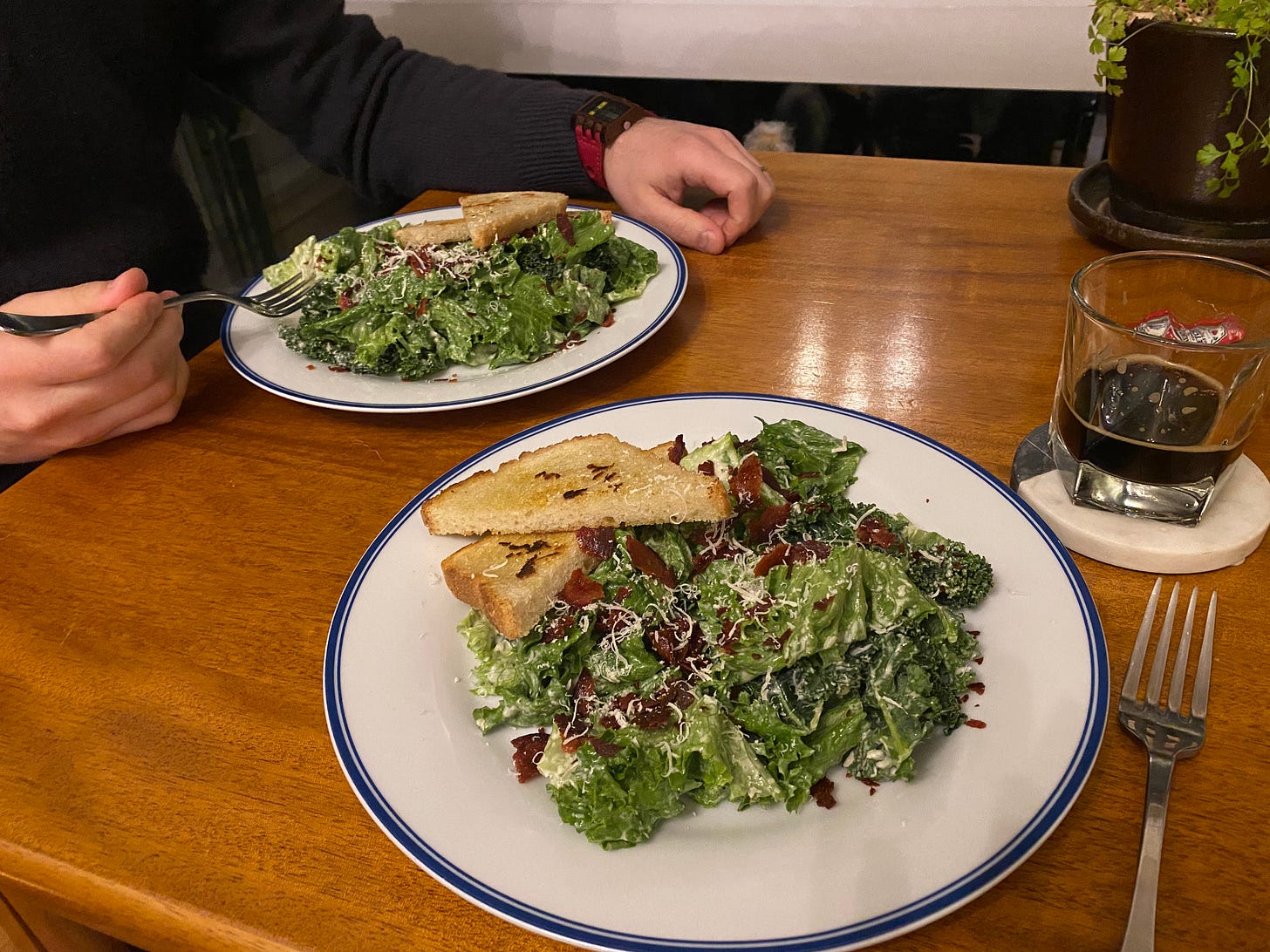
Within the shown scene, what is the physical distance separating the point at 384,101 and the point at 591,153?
754 millimetres

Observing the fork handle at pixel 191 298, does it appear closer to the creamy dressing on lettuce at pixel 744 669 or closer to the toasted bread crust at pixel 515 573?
the toasted bread crust at pixel 515 573

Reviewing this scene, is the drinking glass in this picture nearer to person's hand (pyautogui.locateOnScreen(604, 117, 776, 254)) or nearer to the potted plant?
the potted plant

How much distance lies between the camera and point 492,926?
90 cm

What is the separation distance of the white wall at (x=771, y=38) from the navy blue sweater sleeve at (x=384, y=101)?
3.32ft

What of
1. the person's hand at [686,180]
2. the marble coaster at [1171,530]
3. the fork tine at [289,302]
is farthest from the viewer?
the person's hand at [686,180]

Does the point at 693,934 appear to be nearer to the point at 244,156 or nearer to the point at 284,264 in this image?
the point at 284,264

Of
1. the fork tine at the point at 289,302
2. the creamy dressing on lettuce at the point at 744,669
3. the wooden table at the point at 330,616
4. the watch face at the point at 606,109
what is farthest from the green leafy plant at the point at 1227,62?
the fork tine at the point at 289,302

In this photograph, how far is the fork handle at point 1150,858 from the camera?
0.81 metres

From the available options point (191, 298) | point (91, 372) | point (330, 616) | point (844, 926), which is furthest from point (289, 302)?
point (844, 926)

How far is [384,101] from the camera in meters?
2.69

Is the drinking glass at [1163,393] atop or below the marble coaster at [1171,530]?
atop

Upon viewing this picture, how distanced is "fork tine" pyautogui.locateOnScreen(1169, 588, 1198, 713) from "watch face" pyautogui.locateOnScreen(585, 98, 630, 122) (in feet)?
6.33

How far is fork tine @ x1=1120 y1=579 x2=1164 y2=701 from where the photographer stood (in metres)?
1.06

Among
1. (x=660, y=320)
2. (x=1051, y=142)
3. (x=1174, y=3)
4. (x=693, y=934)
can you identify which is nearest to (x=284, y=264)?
(x=660, y=320)
